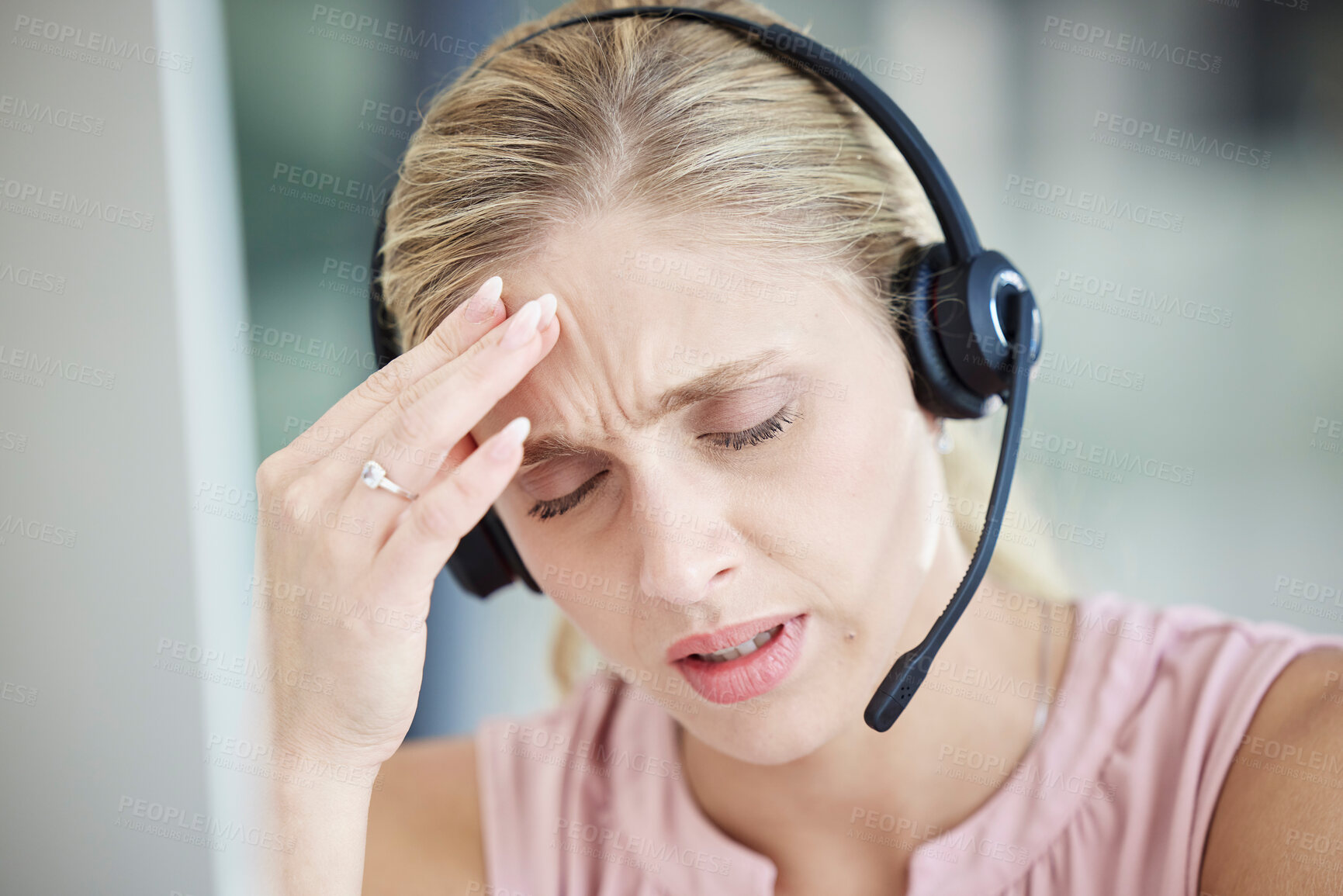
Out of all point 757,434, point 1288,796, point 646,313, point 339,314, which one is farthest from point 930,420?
point 339,314

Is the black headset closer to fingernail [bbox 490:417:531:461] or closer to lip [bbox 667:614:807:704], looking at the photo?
lip [bbox 667:614:807:704]

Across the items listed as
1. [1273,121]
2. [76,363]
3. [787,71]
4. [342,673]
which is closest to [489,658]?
[76,363]

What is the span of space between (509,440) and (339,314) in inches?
40.3

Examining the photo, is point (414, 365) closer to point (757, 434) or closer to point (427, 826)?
point (757, 434)

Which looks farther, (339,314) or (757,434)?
(339,314)

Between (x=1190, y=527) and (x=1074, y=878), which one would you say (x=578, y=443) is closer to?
(x=1074, y=878)

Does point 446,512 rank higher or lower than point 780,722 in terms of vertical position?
higher

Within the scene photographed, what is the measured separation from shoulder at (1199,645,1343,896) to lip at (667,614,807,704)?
1.36 feet

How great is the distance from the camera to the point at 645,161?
2.69 feet

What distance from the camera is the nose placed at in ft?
2.39

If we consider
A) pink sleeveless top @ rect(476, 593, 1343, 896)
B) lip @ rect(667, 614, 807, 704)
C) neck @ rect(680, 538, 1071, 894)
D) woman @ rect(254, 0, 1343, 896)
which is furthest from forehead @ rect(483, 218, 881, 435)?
pink sleeveless top @ rect(476, 593, 1343, 896)

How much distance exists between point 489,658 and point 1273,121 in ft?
5.72

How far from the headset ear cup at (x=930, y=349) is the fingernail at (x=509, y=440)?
39 cm

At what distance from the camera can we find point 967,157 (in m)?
1.67
